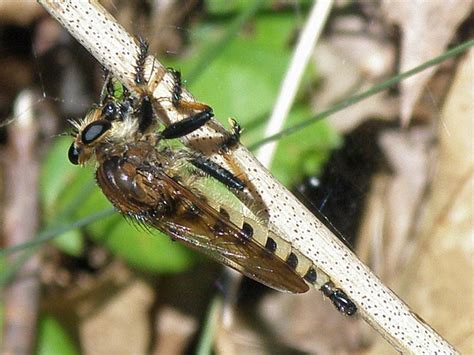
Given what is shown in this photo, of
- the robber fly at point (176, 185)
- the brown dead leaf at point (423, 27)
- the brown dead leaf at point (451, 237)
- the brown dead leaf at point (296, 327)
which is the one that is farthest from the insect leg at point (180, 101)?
the brown dead leaf at point (296, 327)

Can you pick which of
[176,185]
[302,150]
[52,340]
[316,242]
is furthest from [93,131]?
[52,340]

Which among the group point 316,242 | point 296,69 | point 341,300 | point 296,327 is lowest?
point 341,300

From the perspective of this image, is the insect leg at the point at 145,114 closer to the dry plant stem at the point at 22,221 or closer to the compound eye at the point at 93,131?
the compound eye at the point at 93,131

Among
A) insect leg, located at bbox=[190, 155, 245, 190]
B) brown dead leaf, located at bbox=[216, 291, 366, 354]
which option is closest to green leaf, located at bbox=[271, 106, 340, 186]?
brown dead leaf, located at bbox=[216, 291, 366, 354]

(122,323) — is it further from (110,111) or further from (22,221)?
(110,111)

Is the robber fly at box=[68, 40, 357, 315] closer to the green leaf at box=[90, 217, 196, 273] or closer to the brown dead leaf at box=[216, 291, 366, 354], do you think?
the green leaf at box=[90, 217, 196, 273]

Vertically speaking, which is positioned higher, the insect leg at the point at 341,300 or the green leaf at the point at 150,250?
the green leaf at the point at 150,250

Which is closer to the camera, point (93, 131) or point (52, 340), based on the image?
point (93, 131)
